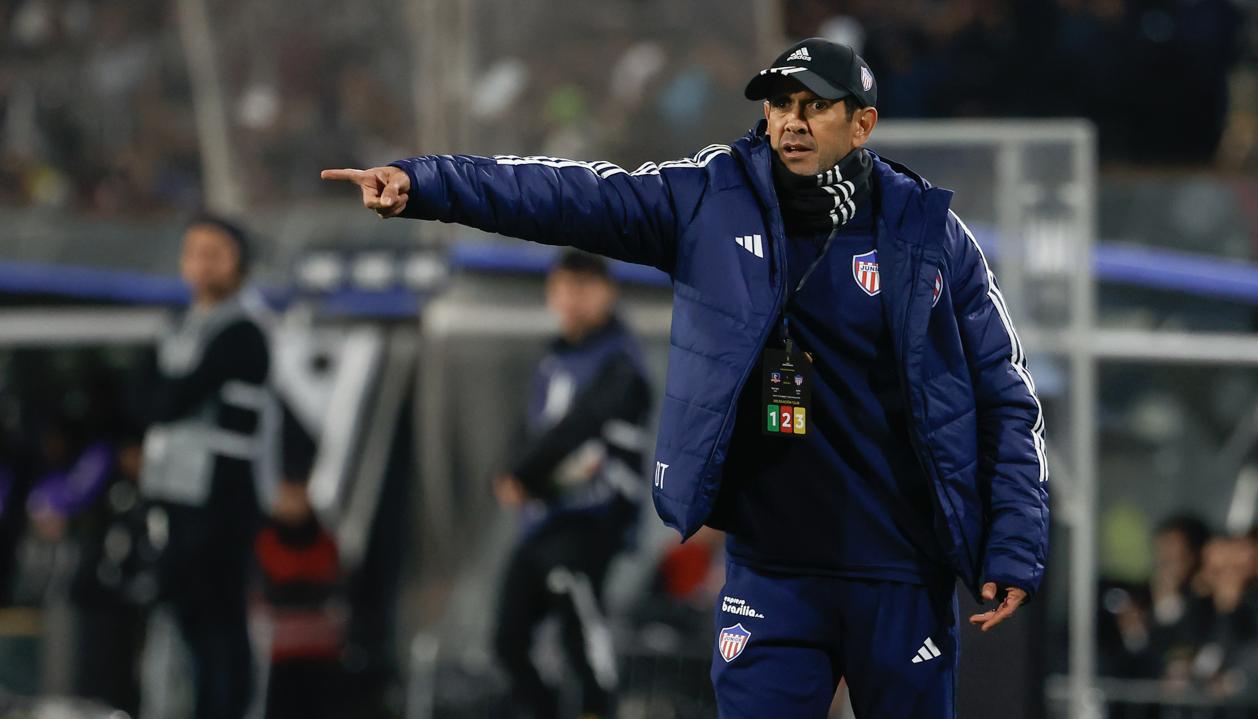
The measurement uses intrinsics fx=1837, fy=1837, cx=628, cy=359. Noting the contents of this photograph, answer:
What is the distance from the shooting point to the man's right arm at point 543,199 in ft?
11.0

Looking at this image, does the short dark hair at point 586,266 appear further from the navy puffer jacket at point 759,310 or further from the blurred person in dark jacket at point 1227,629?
the navy puffer jacket at point 759,310

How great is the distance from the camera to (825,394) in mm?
3635

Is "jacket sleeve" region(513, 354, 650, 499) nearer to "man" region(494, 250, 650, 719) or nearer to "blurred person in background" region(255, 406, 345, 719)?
"man" region(494, 250, 650, 719)

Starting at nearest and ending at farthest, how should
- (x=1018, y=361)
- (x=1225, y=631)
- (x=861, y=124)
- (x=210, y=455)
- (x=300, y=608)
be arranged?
1. (x=861, y=124)
2. (x=1018, y=361)
3. (x=210, y=455)
4. (x=1225, y=631)
5. (x=300, y=608)

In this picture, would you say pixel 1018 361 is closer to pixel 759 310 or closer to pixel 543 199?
pixel 759 310

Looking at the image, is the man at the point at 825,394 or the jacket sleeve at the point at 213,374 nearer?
the man at the point at 825,394

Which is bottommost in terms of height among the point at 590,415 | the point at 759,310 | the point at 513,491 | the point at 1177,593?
the point at 1177,593

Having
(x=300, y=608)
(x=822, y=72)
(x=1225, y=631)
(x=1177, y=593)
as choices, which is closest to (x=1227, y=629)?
(x=1225, y=631)

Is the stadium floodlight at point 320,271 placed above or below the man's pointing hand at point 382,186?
below

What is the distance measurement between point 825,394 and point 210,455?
4.09m

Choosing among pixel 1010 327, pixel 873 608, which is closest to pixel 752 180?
pixel 1010 327

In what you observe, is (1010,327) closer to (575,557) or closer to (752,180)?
(752,180)

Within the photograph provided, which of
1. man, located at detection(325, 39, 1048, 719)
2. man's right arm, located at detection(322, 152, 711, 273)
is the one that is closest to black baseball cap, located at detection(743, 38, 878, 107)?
man, located at detection(325, 39, 1048, 719)

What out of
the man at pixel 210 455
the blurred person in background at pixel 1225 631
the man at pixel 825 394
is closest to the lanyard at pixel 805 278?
the man at pixel 825 394
